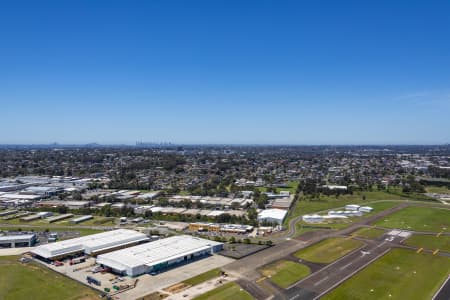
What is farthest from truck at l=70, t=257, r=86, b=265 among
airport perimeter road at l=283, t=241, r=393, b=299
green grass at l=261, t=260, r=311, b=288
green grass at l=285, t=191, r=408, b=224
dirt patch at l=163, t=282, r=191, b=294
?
green grass at l=285, t=191, r=408, b=224

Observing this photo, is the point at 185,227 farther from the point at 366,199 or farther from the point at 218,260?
the point at 366,199

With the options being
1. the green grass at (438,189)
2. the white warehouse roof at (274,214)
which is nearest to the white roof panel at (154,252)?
the white warehouse roof at (274,214)

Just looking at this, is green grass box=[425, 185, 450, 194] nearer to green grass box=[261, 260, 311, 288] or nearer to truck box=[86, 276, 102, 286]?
green grass box=[261, 260, 311, 288]

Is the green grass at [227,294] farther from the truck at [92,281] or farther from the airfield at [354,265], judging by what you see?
the truck at [92,281]

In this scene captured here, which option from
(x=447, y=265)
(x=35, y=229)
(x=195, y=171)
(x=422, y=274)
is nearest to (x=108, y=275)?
(x=35, y=229)

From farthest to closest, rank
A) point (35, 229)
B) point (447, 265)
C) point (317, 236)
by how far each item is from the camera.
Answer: point (35, 229) → point (317, 236) → point (447, 265)

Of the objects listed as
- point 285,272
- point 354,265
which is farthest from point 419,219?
point 285,272
